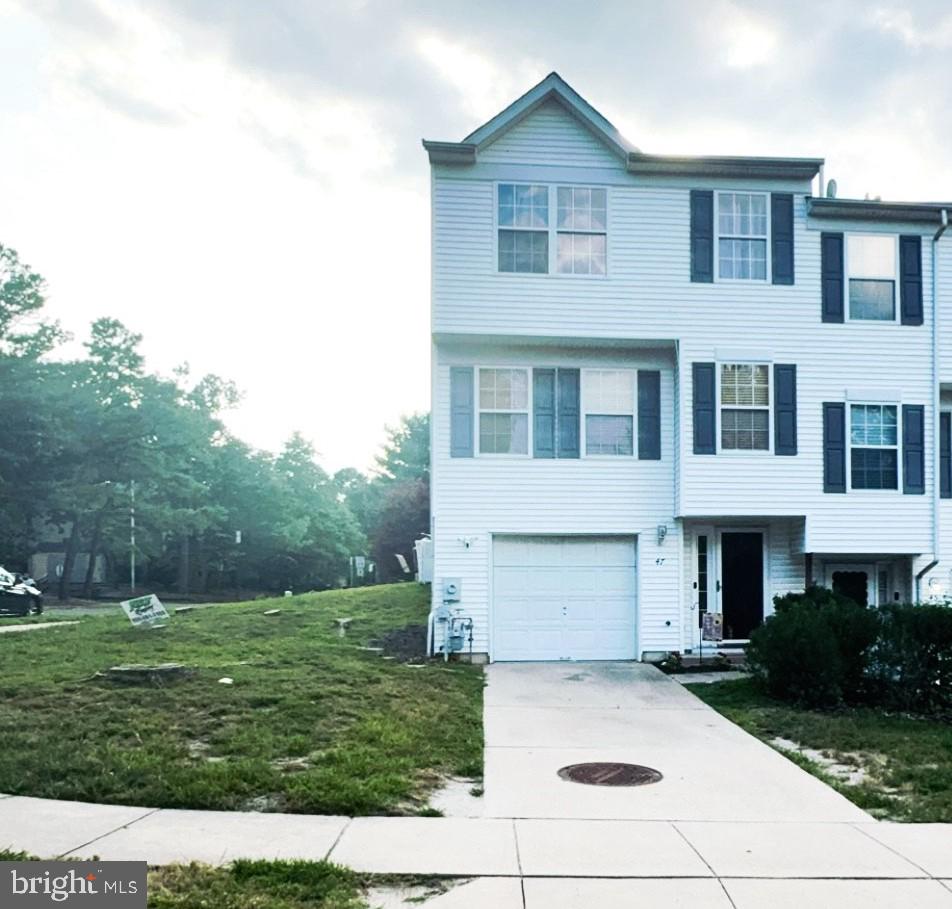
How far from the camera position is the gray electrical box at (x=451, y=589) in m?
13.8

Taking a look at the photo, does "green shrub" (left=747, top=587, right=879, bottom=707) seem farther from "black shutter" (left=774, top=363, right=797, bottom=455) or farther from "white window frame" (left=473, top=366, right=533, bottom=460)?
"white window frame" (left=473, top=366, right=533, bottom=460)

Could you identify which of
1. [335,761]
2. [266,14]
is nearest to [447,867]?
[335,761]

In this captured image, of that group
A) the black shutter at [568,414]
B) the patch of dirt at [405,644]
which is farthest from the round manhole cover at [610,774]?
the black shutter at [568,414]

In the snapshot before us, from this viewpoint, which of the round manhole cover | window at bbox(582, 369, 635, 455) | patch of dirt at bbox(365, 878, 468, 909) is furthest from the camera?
window at bbox(582, 369, 635, 455)

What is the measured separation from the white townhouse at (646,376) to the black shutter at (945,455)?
0.51 feet

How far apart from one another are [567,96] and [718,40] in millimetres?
2451

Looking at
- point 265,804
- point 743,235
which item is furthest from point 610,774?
point 743,235

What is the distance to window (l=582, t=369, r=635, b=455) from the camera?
14352 millimetres

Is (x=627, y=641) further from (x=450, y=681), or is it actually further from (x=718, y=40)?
(x=718, y=40)

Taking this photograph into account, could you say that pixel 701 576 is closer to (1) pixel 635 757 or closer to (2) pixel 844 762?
(2) pixel 844 762

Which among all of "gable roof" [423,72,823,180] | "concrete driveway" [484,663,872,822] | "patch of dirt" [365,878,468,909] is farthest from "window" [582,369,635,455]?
"patch of dirt" [365,878,468,909]

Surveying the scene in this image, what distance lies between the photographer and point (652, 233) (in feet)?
46.7

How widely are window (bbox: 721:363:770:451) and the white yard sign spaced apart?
38.1 ft

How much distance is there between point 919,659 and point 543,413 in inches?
264
